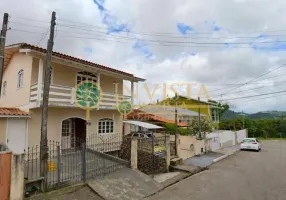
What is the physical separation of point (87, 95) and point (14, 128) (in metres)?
4.60

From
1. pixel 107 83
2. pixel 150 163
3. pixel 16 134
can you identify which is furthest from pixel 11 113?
pixel 150 163

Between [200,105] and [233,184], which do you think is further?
[200,105]

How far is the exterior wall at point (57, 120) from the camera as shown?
526 inches

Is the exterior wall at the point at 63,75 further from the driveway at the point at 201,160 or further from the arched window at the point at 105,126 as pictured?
the driveway at the point at 201,160

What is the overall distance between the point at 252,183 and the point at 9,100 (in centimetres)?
1587

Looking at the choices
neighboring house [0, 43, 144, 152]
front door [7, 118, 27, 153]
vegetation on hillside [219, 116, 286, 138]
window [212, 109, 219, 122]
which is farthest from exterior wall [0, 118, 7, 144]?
vegetation on hillside [219, 116, 286, 138]

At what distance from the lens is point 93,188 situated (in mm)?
9625

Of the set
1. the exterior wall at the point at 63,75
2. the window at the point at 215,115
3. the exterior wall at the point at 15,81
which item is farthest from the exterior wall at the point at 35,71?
the window at the point at 215,115

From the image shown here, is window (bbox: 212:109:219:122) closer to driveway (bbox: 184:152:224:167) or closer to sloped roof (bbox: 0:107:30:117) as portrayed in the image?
driveway (bbox: 184:152:224:167)

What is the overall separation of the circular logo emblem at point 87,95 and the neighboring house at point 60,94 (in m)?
0.35

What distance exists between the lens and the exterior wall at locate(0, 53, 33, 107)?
13984 millimetres

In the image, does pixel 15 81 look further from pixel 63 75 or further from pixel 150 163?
pixel 150 163

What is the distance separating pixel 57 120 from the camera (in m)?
14.7

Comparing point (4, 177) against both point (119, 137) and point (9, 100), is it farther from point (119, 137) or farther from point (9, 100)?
point (119, 137)
